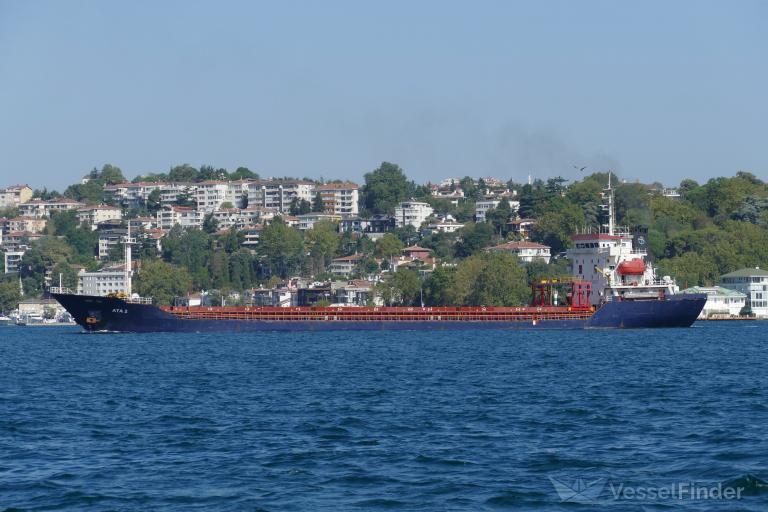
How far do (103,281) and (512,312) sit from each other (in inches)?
4389

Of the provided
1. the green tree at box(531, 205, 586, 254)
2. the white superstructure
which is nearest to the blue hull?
the white superstructure

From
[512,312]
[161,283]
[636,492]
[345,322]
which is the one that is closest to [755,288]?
[512,312]

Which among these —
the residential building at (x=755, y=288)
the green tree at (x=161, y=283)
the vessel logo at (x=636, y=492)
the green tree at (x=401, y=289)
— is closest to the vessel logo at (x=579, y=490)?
the vessel logo at (x=636, y=492)

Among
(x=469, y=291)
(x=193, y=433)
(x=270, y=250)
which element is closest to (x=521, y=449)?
(x=193, y=433)

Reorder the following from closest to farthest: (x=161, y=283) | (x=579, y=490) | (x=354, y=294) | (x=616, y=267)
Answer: (x=579, y=490)
(x=616, y=267)
(x=354, y=294)
(x=161, y=283)

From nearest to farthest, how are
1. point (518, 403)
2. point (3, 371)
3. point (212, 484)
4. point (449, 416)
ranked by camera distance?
1. point (212, 484)
2. point (449, 416)
3. point (518, 403)
4. point (3, 371)

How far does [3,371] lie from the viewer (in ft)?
194

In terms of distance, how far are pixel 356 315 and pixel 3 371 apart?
41.8m

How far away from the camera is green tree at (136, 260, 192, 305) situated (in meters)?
172

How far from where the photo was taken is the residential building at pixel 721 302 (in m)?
140

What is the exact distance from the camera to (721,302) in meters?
141

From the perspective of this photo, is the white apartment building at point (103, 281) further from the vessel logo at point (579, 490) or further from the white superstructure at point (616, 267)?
the vessel logo at point (579, 490)

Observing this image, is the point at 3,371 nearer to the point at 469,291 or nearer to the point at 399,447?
the point at 399,447

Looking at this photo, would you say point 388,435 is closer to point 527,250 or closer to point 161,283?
point 527,250
